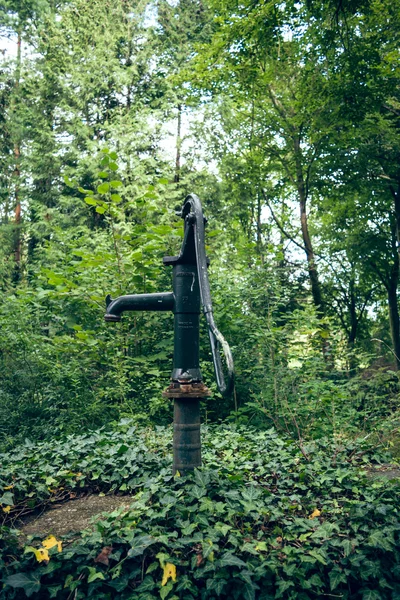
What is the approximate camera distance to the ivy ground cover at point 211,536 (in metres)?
2.30

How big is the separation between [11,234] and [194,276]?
1659 cm

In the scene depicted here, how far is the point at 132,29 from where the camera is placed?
59.6 ft

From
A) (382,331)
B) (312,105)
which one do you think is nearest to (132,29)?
(312,105)

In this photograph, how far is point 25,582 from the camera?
229cm

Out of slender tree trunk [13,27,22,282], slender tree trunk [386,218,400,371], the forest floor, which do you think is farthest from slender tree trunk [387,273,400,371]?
the forest floor

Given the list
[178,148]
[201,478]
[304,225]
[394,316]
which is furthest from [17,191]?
[201,478]

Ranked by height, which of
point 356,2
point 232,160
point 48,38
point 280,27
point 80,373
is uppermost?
point 48,38

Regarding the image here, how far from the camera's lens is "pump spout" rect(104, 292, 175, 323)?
3158 mm

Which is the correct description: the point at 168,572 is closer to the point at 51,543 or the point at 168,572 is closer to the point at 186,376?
the point at 51,543

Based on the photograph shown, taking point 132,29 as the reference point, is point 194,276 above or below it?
below

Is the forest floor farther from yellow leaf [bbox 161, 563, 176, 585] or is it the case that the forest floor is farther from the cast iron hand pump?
yellow leaf [bbox 161, 563, 176, 585]

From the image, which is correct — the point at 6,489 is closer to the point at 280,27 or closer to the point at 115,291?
the point at 115,291

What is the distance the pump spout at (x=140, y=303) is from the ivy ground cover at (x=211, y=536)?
98cm

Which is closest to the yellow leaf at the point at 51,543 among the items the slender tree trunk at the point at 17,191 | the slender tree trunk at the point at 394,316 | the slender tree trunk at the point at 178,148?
the slender tree trunk at the point at 394,316
